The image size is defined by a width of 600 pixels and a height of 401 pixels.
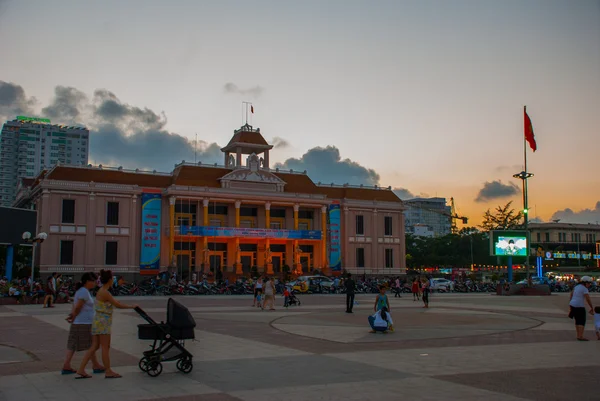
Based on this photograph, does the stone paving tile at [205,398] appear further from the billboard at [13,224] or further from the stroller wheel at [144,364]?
the billboard at [13,224]

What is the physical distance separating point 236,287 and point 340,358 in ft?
118

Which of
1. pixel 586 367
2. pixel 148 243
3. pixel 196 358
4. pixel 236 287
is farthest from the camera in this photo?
pixel 148 243

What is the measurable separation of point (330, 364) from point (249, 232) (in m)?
51.6

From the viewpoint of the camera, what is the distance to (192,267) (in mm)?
63219

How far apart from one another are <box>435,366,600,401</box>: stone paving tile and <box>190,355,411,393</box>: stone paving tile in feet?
4.26

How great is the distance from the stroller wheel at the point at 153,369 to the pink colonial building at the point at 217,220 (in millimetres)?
48853

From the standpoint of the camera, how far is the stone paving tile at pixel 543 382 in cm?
927

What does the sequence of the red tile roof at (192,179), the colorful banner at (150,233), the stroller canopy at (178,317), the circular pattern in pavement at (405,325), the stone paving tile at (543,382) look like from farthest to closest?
the colorful banner at (150,233)
the red tile roof at (192,179)
the circular pattern in pavement at (405,325)
the stroller canopy at (178,317)
the stone paving tile at (543,382)

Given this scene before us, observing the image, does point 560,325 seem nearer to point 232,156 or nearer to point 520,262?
point 232,156

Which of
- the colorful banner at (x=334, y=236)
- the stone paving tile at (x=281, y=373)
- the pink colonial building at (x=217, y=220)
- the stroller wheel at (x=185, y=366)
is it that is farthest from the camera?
the colorful banner at (x=334, y=236)

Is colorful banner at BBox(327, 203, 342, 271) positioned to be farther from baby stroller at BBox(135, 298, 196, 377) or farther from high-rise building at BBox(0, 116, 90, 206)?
high-rise building at BBox(0, 116, 90, 206)

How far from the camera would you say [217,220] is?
6512 cm

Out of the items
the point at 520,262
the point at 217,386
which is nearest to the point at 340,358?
the point at 217,386

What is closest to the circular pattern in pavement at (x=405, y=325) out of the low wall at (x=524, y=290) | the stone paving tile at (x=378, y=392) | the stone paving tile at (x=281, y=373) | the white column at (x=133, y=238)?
the stone paving tile at (x=281, y=373)
